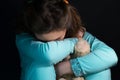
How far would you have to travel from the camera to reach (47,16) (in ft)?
3.71

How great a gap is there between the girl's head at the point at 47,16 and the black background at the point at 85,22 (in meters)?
0.21

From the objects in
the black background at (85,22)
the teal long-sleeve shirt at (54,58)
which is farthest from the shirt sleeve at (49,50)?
the black background at (85,22)

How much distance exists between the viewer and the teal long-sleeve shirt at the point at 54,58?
1.14 meters

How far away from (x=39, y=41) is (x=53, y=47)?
6 cm

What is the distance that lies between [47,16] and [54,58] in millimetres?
133

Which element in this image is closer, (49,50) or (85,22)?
(49,50)

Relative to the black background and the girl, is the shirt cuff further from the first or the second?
the black background

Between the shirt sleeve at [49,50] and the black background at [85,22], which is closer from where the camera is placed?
the shirt sleeve at [49,50]

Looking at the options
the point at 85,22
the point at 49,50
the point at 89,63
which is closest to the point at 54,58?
the point at 49,50

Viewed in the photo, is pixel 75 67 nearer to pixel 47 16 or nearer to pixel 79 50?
pixel 79 50

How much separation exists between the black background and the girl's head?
21 centimetres

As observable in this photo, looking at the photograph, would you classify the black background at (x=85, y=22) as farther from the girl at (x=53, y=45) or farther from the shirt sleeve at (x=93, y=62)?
the shirt sleeve at (x=93, y=62)

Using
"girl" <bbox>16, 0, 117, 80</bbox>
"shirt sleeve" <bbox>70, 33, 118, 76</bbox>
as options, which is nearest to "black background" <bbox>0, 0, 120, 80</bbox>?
"girl" <bbox>16, 0, 117, 80</bbox>

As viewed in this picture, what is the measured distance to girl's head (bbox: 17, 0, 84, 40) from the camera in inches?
44.7
